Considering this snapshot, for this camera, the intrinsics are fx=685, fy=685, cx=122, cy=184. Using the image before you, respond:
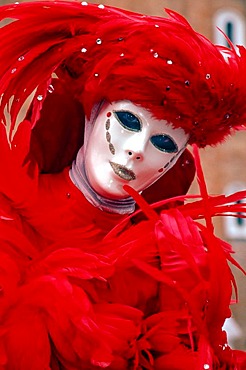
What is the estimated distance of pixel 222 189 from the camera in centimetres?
360

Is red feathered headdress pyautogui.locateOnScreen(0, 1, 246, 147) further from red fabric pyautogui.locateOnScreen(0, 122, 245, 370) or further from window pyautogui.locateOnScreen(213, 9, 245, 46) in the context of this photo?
window pyautogui.locateOnScreen(213, 9, 245, 46)

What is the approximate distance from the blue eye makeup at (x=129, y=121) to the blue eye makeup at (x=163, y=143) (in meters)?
0.02

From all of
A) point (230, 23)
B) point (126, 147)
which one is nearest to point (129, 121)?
point (126, 147)

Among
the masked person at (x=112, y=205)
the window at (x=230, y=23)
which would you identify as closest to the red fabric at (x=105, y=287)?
the masked person at (x=112, y=205)

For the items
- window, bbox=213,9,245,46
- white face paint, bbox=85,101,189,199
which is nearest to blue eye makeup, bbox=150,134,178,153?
white face paint, bbox=85,101,189,199

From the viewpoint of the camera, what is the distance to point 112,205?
0.76 m

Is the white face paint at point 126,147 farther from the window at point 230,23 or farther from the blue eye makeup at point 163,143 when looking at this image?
the window at point 230,23

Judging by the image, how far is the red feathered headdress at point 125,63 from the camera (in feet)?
2.26

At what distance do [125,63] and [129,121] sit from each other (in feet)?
0.20

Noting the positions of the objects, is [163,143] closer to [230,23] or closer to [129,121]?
[129,121]

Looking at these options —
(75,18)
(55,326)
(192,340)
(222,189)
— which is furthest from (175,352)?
(222,189)

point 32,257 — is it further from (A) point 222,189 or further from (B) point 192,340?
(A) point 222,189

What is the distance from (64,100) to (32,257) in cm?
19

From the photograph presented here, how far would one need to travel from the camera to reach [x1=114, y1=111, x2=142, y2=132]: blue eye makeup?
28.5 inches
